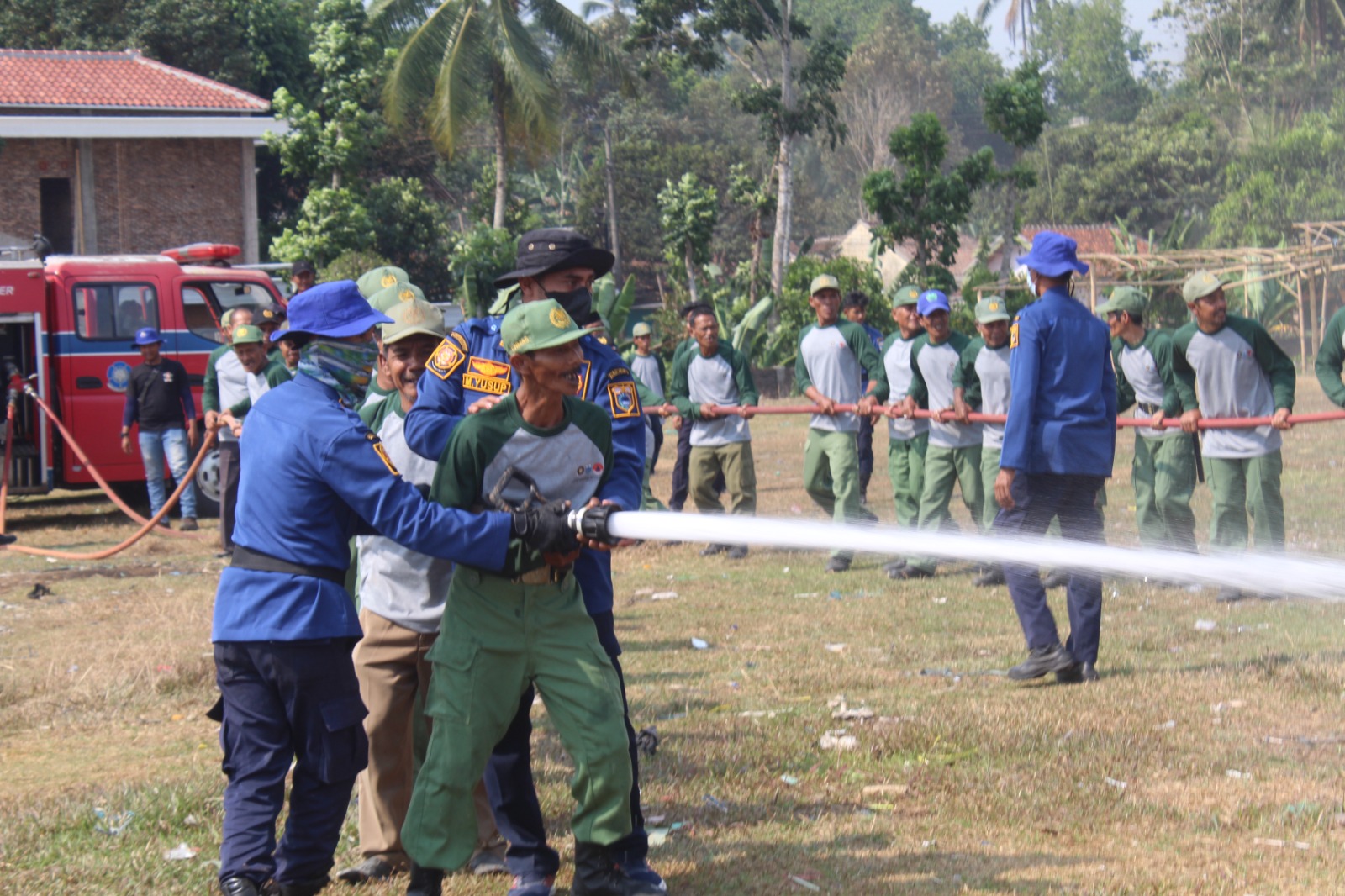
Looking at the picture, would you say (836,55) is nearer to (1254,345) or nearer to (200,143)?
(200,143)

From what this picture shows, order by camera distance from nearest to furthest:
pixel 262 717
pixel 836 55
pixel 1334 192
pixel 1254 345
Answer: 1. pixel 262 717
2. pixel 1254 345
3. pixel 836 55
4. pixel 1334 192

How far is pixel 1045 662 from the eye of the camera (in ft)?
22.5

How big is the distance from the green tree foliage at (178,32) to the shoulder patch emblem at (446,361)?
3519 cm

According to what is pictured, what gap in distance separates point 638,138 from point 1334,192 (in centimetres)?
2449

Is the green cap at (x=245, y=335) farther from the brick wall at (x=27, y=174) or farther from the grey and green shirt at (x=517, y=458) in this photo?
the brick wall at (x=27, y=174)

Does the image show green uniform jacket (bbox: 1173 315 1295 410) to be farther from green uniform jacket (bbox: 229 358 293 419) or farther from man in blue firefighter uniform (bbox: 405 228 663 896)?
green uniform jacket (bbox: 229 358 293 419)

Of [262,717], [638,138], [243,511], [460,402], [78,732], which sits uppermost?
[638,138]

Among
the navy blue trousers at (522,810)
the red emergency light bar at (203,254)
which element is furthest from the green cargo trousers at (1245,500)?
the red emergency light bar at (203,254)

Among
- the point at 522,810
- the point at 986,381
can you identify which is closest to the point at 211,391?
the point at 986,381

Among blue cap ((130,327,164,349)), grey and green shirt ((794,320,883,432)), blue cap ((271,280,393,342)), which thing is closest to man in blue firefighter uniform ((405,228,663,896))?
blue cap ((271,280,393,342))

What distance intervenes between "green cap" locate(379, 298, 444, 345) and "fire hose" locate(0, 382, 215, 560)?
783cm

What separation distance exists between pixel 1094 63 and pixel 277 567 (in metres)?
78.9

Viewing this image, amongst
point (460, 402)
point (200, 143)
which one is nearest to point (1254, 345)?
point (460, 402)

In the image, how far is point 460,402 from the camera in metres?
4.52
